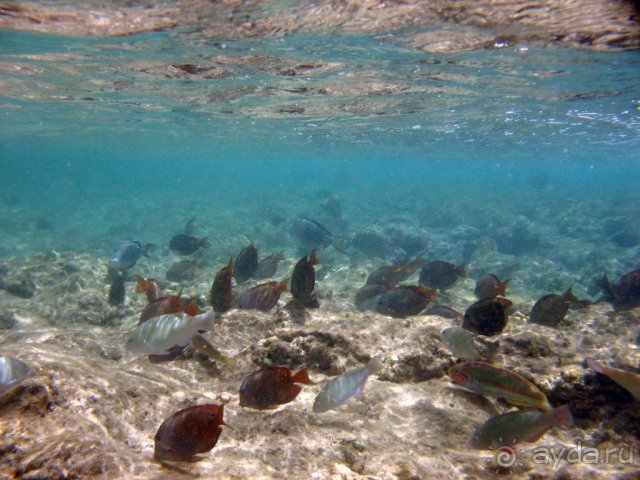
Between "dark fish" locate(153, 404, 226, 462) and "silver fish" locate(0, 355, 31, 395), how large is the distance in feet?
3.86

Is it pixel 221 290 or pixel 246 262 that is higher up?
pixel 221 290

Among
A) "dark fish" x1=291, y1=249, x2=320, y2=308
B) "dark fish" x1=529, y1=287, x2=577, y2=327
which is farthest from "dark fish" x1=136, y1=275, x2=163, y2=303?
"dark fish" x1=529, y1=287, x2=577, y2=327

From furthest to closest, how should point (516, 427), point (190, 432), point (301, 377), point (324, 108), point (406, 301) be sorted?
1. point (324, 108)
2. point (406, 301)
3. point (301, 377)
4. point (516, 427)
5. point (190, 432)

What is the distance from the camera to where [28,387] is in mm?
3012

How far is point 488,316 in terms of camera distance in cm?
468

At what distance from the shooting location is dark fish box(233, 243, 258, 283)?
7395mm

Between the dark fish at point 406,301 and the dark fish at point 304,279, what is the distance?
1.48 m

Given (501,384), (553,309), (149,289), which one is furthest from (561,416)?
(149,289)

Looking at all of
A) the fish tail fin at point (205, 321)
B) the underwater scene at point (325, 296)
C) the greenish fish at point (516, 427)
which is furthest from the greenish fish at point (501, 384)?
the fish tail fin at point (205, 321)

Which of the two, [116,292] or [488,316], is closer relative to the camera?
[488,316]

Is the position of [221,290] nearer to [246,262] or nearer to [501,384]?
[246,262]

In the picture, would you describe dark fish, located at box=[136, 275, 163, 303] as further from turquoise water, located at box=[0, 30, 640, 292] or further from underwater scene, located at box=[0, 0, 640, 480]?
turquoise water, located at box=[0, 30, 640, 292]

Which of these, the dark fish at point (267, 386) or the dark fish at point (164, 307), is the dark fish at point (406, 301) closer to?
the dark fish at point (267, 386)

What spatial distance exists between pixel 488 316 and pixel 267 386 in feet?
10.0
